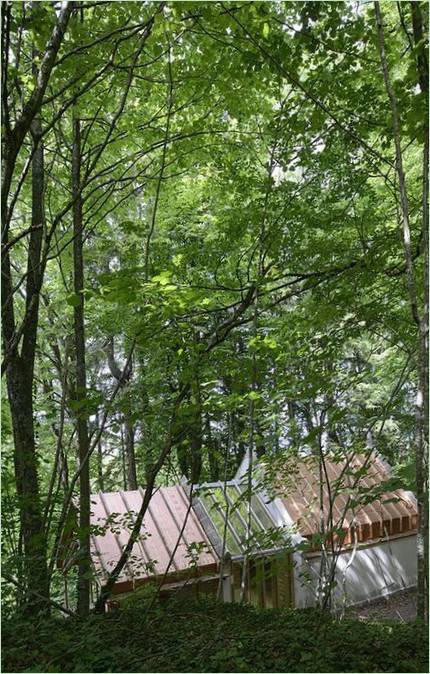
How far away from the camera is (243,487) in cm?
837

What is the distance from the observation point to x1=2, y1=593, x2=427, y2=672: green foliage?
83.4 inches

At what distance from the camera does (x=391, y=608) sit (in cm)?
891

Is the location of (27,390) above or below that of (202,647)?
above

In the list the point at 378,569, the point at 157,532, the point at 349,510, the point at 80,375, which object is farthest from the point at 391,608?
the point at 80,375

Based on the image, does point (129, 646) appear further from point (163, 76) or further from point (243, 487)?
point (243, 487)

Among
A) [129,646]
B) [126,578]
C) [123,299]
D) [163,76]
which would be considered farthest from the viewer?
[126,578]

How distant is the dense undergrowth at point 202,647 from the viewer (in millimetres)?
2119

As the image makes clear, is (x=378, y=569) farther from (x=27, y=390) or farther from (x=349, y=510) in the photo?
(x=27, y=390)

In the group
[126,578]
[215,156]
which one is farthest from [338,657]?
[126,578]

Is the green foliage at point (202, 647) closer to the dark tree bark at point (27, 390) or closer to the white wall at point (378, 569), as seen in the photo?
the dark tree bark at point (27, 390)

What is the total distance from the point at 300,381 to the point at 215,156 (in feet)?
8.21

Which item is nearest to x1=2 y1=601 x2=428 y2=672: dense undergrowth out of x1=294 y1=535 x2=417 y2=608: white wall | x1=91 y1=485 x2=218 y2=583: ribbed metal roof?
x1=91 y1=485 x2=218 y2=583: ribbed metal roof

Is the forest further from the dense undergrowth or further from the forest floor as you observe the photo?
the forest floor

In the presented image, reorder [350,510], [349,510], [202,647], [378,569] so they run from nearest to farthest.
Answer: [202,647], [350,510], [349,510], [378,569]
